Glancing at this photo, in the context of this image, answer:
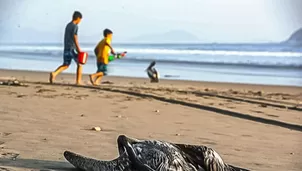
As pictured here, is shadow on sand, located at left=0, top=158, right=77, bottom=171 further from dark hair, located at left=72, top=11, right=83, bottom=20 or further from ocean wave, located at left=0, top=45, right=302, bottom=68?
ocean wave, located at left=0, top=45, right=302, bottom=68

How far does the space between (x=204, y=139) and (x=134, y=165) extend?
7.23 ft

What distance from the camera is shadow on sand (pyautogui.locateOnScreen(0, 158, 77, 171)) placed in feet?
11.9

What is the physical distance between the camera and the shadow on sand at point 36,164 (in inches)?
143

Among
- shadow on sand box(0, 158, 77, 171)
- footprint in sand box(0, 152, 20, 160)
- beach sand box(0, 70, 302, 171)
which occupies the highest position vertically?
beach sand box(0, 70, 302, 171)

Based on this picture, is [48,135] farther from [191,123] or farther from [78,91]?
[78,91]

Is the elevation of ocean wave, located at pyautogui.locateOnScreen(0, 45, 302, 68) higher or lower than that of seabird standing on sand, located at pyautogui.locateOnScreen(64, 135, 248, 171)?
higher

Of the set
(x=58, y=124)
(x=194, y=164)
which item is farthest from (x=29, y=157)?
(x=58, y=124)

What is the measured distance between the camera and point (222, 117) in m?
7.08

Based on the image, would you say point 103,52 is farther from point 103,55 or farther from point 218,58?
point 218,58

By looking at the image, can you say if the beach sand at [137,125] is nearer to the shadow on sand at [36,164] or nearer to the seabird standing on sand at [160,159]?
the shadow on sand at [36,164]

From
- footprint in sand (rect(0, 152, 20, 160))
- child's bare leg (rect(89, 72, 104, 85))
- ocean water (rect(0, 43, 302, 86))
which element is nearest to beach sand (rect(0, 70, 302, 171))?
footprint in sand (rect(0, 152, 20, 160))

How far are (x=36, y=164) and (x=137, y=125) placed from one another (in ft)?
7.58

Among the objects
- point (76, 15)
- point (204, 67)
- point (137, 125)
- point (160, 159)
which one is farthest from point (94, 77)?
point (204, 67)

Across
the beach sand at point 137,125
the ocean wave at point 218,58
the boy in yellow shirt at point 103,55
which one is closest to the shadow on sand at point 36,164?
the beach sand at point 137,125
